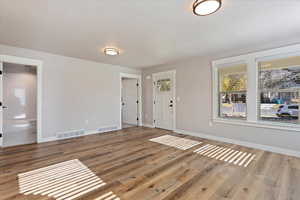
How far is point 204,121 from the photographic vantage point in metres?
4.18

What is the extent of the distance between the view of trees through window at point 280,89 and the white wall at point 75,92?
4393mm

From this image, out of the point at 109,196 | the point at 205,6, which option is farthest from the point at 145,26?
the point at 109,196

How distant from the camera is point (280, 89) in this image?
10.2ft

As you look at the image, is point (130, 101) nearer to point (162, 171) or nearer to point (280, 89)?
point (162, 171)

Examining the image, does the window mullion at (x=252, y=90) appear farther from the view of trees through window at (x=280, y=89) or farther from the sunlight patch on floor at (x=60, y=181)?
the sunlight patch on floor at (x=60, y=181)

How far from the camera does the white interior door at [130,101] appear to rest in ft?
20.3

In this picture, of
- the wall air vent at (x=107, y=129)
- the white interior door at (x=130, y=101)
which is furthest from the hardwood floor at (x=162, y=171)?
the white interior door at (x=130, y=101)

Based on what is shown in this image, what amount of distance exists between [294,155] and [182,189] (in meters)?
2.71

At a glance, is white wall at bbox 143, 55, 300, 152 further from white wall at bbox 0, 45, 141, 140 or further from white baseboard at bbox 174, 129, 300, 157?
white wall at bbox 0, 45, 141, 140

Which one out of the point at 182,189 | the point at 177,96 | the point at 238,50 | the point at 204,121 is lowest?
the point at 182,189

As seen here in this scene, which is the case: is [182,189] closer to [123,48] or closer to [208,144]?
[208,144]

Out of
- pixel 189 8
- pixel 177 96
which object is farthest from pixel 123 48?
pixel 177 96

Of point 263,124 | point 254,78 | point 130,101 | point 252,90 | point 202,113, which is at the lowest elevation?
point 263,124

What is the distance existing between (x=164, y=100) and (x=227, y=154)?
285 centimetres
